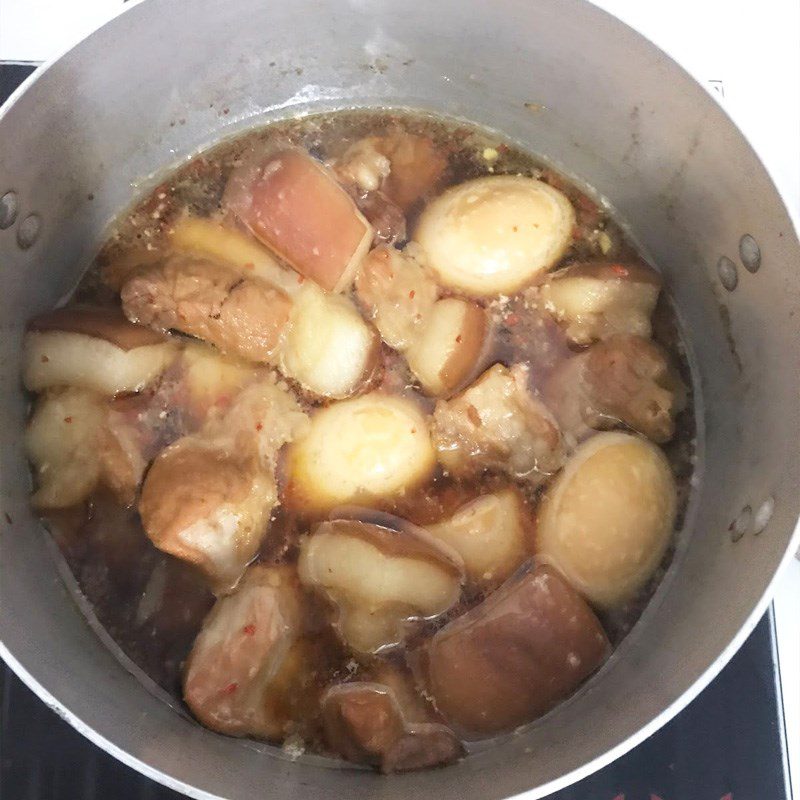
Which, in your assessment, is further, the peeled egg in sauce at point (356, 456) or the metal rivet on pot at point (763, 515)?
the peeled egg in sauce at point (356, 456)

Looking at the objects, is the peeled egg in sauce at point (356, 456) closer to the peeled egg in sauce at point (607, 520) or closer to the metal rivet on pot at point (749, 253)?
the peeled egg in sauce at point (607, 520)

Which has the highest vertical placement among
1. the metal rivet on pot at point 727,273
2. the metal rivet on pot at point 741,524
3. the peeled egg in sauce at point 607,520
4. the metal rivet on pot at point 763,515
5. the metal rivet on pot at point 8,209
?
the metal rivet on pot at point 8,209

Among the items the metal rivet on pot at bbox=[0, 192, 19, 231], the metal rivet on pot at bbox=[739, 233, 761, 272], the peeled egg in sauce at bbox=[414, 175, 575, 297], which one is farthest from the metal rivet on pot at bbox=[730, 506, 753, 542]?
the metal rivet on pot at bbox=[0, 192, 19, 231]

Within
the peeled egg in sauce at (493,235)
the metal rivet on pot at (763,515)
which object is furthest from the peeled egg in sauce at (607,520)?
the peeled egg in sauce at (493,235)

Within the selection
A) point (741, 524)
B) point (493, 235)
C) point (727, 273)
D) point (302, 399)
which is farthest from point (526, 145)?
point (741, 524)

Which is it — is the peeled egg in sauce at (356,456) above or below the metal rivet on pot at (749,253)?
below

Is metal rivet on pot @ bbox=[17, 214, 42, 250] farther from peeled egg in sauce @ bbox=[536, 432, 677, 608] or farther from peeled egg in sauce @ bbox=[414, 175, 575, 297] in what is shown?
peeled egg in sauce @ bbox=[536, 432, 677, 608]

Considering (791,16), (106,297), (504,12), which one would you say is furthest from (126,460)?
(791,16)

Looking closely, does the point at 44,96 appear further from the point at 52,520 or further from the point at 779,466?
the point at 779,466
